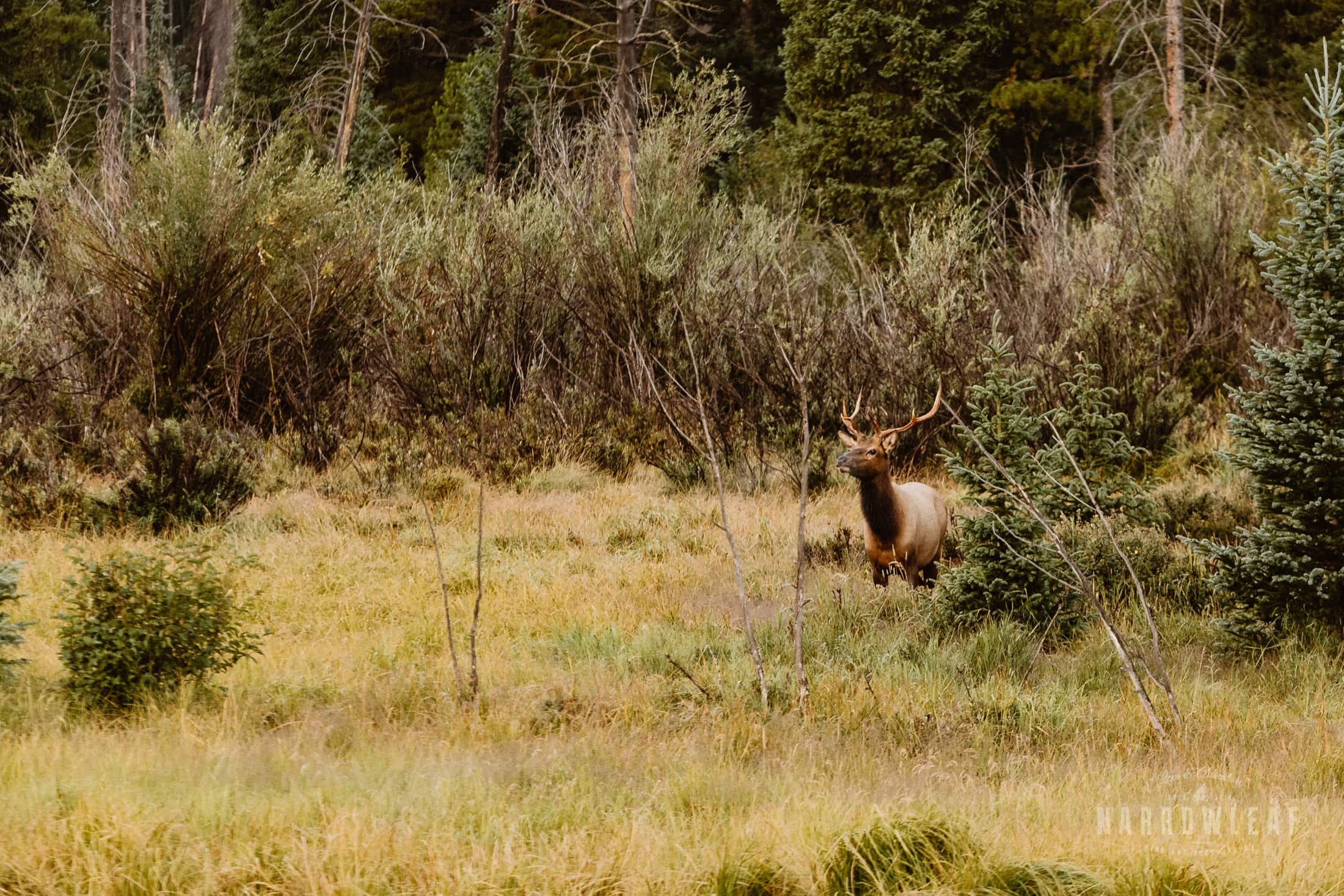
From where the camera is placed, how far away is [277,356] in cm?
1225

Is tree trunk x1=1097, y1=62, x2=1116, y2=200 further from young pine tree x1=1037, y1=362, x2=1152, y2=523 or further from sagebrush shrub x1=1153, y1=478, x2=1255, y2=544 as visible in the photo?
young pine tree x1=1037, y1=362, x2=1152, y2=523

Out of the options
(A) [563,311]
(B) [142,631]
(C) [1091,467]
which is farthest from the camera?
(A) [563,311]

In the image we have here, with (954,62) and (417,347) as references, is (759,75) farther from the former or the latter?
(417,347)

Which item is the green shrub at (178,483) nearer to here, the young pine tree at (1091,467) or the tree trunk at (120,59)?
the young pine tree at (1091,467)

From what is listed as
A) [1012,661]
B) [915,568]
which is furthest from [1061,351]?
[1012,661]

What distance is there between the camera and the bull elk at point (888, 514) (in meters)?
7.27

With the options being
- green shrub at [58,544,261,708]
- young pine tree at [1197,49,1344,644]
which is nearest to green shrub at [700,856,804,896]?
green shrub at [58,544,261,708]

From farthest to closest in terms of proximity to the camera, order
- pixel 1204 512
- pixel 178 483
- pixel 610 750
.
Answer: pixel 178 483 → pixel 1204 512 → pixel 610 750

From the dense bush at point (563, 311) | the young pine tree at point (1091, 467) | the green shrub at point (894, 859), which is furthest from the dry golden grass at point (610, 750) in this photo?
the dense bush at point (563, 311)

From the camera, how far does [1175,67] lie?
65.5 ft

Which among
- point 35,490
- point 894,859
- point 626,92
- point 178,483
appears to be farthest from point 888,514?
point 626,92

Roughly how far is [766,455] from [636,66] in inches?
300

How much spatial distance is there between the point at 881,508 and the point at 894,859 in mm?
3837

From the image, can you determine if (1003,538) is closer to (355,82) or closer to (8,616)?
(8,616)
